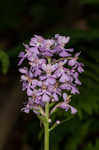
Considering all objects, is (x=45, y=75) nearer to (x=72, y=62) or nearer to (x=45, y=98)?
(x=45, y=98)

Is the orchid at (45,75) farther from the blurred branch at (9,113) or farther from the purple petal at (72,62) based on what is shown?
the blurred branch at (9,113)

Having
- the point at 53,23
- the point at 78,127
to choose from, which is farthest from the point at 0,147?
the point at 53,23

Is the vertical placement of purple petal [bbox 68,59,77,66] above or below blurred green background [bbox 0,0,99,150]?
below

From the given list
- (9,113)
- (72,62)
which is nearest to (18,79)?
(9,113)

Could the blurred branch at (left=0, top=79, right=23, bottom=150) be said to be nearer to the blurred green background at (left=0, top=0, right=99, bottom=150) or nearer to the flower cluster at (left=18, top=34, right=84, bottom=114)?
the blurred green background at (left=0, top=0, right=99, bottom=150)

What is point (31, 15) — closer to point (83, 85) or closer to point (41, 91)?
point (83, 85)

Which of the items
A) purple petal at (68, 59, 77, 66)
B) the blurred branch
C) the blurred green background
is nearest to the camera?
purple petal at (68, 59, 77, 66)

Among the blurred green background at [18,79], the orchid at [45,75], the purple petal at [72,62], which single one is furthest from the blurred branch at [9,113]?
the purple petal at [72,62]

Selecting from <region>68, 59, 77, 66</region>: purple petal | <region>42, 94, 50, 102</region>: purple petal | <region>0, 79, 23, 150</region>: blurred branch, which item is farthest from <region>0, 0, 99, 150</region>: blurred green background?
<region>42, 94, 50, 102</region>: purple petal
